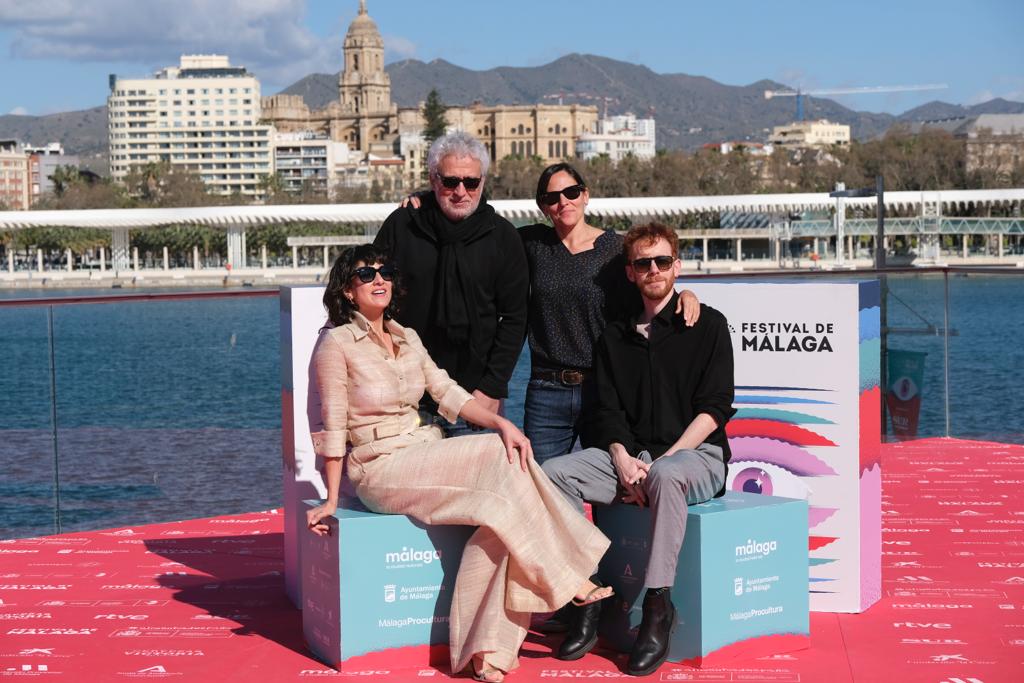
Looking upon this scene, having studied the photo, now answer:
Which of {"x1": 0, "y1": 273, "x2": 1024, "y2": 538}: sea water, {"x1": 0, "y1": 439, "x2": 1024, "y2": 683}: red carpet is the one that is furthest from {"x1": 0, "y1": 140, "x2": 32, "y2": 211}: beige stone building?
{"x1": 0, "y1": 439, "x2": 1024, "y2": 683}: red carpet

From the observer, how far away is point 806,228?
62.8 meters

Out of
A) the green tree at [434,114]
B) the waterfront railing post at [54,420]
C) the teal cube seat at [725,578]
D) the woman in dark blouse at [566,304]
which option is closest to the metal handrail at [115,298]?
the waterfront railing post at [54,420]

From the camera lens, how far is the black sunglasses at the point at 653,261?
344cm

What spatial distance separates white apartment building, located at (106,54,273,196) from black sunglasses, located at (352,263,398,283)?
141 metres

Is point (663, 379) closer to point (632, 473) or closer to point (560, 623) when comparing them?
point (632, 473)

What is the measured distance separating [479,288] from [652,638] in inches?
39.1

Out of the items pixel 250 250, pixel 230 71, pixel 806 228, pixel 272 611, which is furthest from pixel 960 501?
pixel 230 71

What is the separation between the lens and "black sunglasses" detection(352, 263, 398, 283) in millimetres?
3441

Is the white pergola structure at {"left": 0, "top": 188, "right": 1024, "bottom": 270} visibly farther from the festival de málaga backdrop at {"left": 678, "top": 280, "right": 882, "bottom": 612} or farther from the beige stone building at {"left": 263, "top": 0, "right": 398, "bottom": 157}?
the beige stone building at {"left": 263, "top": 0, "right": 398, "bottom": 157}

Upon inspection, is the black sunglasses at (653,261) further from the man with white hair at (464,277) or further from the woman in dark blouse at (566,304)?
the man with white hair at (464,277)

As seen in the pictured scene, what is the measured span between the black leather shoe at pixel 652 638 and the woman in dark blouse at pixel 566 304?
0.56 m

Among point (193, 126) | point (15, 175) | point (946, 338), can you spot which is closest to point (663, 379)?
point (946, 338)

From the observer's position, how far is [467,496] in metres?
3.29

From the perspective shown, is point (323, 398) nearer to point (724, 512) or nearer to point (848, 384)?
point (724, 512)
